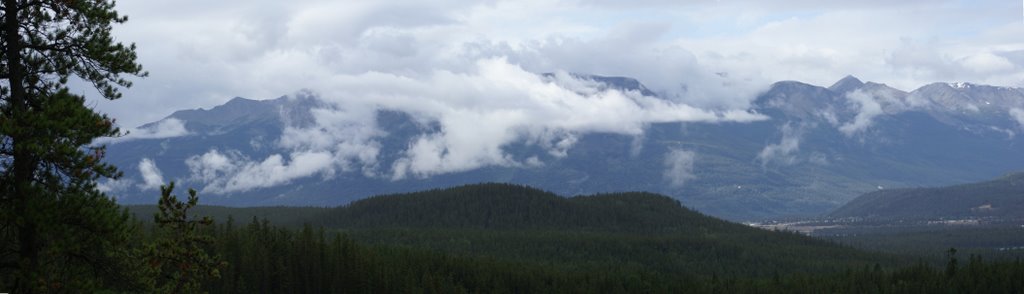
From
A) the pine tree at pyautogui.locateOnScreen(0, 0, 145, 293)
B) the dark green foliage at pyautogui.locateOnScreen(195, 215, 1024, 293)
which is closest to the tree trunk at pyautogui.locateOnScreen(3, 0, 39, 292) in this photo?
the pine tree at pyautogui.locateOnScreen(0, 0, 145, 293)

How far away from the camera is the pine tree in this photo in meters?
35.0

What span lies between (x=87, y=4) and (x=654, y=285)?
165 m

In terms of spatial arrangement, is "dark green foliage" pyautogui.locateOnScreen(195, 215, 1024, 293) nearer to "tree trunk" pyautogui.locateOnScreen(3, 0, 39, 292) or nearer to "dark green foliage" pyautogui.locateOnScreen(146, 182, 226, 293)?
"dark green foliage" pyautogui.locateOnScreen(146, 182, 226, 293)

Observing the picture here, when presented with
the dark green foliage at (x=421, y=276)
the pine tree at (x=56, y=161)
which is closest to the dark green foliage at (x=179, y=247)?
the pine tree at (x=56, y=161)

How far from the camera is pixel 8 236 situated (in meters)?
36.7

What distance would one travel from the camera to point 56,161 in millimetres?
35812

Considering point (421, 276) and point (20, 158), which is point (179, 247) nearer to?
point (20, 158)

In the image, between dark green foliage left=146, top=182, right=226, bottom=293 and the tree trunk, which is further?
dark green foliage left=146, top=182, right=226, bottom=293

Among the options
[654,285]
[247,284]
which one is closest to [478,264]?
[654,285]


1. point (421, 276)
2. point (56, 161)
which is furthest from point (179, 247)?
point (421, 276)

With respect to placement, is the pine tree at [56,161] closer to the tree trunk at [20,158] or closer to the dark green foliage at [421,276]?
the tree trunk at [20,158]

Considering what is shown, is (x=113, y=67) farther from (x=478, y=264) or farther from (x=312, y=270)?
(x=478, y=264)

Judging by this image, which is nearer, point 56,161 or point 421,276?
point 56,161

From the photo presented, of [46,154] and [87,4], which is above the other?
[87,4]
